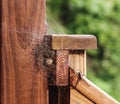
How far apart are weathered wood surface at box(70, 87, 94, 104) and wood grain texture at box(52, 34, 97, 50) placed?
0.09 m

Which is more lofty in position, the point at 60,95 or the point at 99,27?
the point at 99,27

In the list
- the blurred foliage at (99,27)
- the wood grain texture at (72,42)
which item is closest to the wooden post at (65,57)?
the wood grain texture at (72,42)

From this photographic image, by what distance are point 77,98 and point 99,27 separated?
412 centimetres

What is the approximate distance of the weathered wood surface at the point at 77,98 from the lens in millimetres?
1120

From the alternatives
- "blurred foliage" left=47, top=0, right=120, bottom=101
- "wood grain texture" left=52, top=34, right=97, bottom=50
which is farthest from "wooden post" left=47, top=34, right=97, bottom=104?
"blurred foliage" left=47, top=0, right=120, bottom=101

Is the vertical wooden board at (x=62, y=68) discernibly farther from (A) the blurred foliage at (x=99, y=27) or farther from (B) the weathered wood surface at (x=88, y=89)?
(A) the blurred foliage at (x=99, y=27)

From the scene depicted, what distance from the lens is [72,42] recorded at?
3.58ft

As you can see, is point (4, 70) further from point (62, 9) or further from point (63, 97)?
point (62, 9)

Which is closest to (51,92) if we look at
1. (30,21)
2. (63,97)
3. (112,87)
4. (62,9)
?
(63,97)

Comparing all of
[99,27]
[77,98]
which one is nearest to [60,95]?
[77,98]

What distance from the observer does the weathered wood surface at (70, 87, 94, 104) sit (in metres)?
1.12

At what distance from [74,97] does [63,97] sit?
2 cm

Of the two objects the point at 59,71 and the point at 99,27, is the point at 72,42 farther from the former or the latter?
the point at 99,27

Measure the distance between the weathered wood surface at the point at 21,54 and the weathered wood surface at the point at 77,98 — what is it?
2.4 inches
